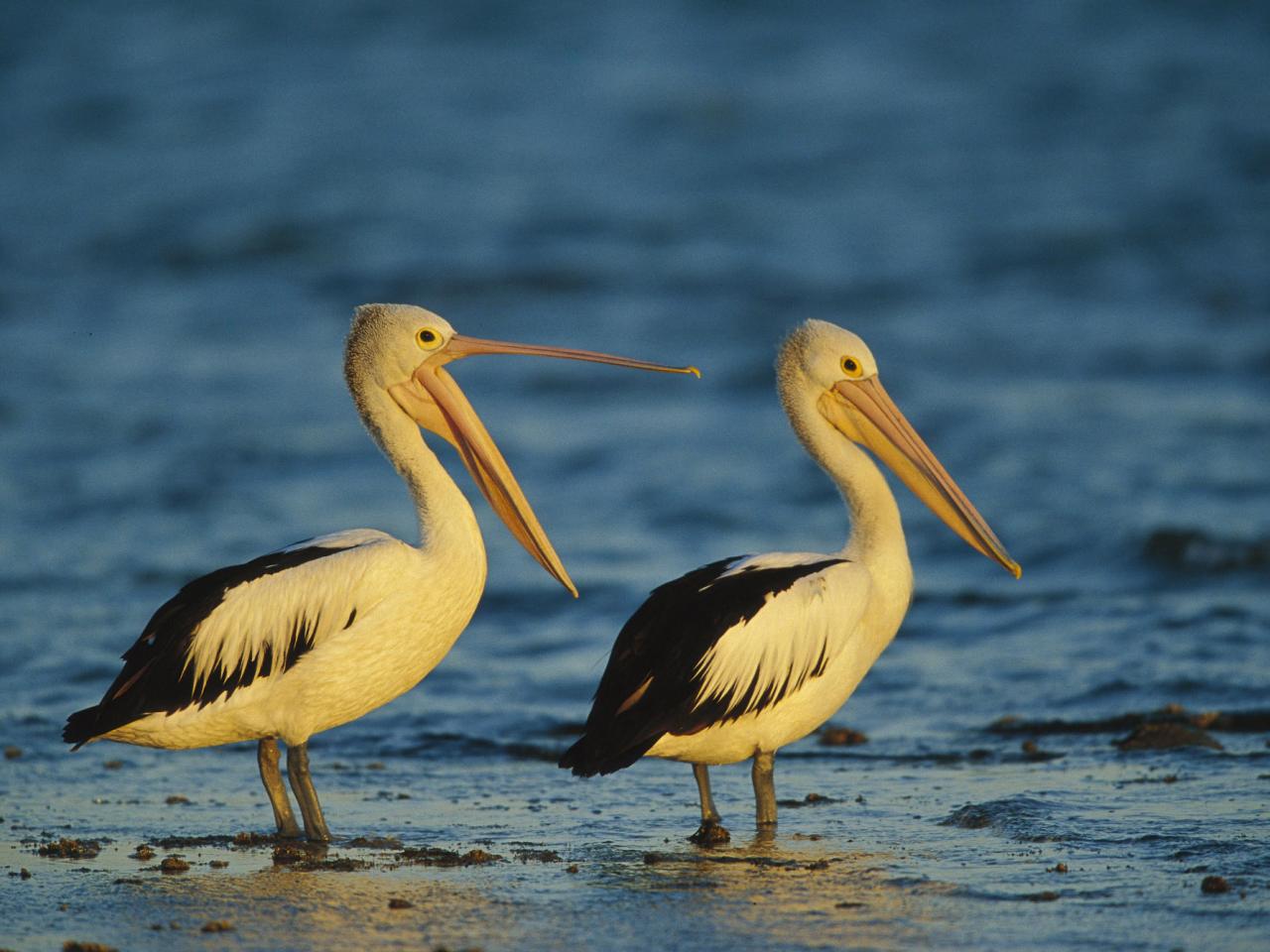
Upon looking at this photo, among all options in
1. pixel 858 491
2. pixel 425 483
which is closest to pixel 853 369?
pixel 858 491

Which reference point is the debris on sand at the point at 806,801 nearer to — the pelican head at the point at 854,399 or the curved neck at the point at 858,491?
the curved neck at the point at 858,491

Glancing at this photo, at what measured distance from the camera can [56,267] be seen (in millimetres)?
19641

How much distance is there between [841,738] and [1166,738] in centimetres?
124

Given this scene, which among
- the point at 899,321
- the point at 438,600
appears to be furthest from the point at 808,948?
the point at 899,321

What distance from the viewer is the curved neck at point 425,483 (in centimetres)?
561

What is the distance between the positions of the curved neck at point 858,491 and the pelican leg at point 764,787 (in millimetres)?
762

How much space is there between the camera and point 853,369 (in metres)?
6.21

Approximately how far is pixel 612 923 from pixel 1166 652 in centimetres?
438

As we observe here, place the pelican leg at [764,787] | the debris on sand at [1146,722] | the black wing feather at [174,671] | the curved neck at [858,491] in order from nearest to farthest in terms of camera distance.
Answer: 1. the black wing feather at [174,671]
2. the pelican leg at [764,787]
3. the curved neck at [858,491]
4. the debris on sand at [1146,722]

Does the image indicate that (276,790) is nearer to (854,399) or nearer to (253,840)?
(253,840)

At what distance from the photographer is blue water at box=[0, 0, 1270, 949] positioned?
192 inches

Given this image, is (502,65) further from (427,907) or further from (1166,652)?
(427,907)

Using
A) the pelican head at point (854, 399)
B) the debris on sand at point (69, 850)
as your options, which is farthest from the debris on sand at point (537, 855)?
the pelican head at point (854, 399)

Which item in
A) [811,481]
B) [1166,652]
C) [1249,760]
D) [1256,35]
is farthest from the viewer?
[1256,35]
